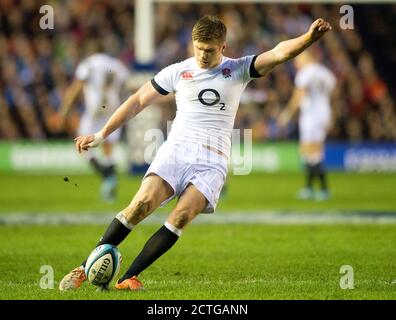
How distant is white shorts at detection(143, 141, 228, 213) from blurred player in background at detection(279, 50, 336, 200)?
9.95 m

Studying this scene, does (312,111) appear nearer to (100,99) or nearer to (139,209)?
(100,99)

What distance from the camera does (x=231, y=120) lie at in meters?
8.37

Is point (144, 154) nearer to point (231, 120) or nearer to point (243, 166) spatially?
point (243, 166)

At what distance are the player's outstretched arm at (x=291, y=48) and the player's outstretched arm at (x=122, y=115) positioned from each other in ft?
3.17

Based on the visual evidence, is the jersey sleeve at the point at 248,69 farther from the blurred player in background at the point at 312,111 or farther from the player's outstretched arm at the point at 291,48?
the blurred player in background at the point at 312,111

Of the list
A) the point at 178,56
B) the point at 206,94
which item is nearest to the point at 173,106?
the point at 178,56

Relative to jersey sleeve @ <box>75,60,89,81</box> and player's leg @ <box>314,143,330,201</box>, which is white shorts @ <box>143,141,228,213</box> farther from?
player's leg @ <box>314,143,330,201</box>

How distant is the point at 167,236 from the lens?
26.0 feet

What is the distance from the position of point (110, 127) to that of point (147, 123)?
43.9 feet

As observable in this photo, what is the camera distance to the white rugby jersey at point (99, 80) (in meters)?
17.8

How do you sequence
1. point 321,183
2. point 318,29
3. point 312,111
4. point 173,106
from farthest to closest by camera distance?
point 173,106 → point 312,111 → point 321,183 → point 318,29

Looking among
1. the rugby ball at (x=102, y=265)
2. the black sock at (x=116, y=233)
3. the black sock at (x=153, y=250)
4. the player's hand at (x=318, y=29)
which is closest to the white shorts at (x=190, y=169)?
the black sock at (x=153, y=250)

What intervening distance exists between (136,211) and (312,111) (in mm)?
11482
